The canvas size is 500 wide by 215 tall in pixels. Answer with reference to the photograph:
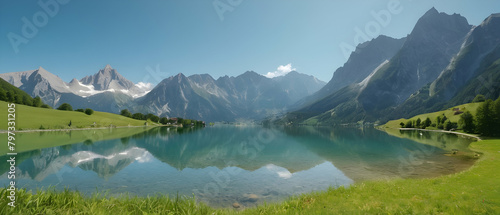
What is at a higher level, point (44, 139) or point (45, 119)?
Result: point (45, 119)

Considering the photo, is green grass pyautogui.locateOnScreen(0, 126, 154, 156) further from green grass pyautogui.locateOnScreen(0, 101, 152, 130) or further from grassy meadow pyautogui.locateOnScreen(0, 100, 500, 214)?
grassy meadow pyautogui.locateOnScreen(0, 100, 500, 214)

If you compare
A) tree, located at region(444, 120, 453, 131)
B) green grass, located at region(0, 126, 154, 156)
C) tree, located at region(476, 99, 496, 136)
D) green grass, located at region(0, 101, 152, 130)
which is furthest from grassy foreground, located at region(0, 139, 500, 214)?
tree, located at region(444, 120, 453, 131)

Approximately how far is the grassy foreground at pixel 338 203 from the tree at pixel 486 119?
96.6 m

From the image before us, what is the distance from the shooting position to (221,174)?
37.6 m

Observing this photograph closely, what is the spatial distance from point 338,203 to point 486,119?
11358cm

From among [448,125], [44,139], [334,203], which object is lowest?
[448,125]

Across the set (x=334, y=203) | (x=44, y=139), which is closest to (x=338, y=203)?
(x=334, y=203)

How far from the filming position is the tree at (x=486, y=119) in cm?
8694

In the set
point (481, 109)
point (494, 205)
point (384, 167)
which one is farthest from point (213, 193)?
point (481, 109)

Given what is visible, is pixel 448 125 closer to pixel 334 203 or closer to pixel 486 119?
pixel 486 119

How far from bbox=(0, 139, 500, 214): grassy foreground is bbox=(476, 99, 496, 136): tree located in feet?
317

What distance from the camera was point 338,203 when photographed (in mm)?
17703

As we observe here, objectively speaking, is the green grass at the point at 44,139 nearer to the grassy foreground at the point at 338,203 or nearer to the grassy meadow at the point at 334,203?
the grassy meadow at the point at 334,203

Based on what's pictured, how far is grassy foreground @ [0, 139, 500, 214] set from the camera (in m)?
12.4
